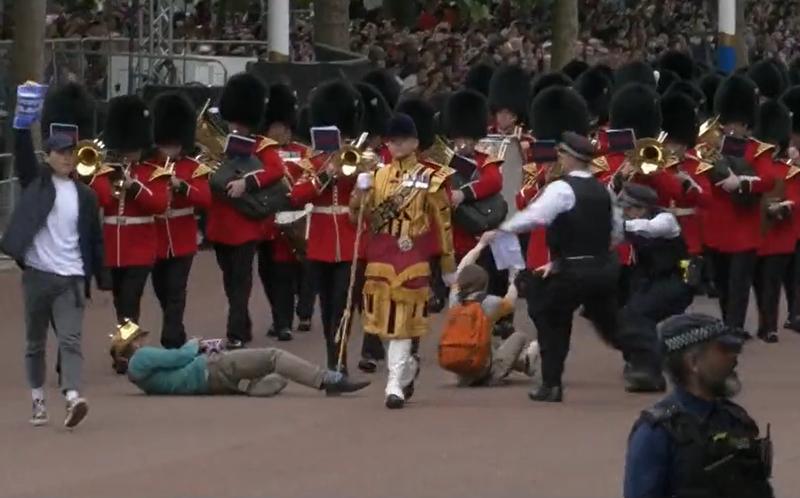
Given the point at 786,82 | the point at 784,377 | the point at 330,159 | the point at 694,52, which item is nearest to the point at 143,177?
the point at 330,159

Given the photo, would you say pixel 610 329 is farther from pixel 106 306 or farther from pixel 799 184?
pixel 106 306

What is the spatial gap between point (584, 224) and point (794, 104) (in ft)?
16.4

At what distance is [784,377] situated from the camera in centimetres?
1389

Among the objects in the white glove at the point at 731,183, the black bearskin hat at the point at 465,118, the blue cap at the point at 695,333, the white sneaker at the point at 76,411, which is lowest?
the white sneaker at the point at 76,411

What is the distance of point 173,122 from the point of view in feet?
50.0

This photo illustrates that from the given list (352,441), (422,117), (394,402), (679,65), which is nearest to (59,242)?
(352,441)

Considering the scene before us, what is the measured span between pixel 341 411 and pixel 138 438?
1262mm

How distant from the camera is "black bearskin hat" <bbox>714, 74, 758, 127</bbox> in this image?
16.0 meters

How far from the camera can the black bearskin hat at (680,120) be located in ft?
52.1

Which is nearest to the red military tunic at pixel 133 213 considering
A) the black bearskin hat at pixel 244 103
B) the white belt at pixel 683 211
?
the black bearskin hat at pixel 244 103

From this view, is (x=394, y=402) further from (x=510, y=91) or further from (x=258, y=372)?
(x=510, y=91)

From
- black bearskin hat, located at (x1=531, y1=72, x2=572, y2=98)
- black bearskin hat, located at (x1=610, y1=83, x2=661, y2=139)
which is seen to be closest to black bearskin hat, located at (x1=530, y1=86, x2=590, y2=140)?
black bearskin hat, located at (x1=610, y1=83, x2=661, y2=139)

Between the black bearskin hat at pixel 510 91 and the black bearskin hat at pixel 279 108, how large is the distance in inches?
81.0

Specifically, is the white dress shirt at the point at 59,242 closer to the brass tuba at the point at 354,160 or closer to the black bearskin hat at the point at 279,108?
the brass tuba at the point at 354,160
